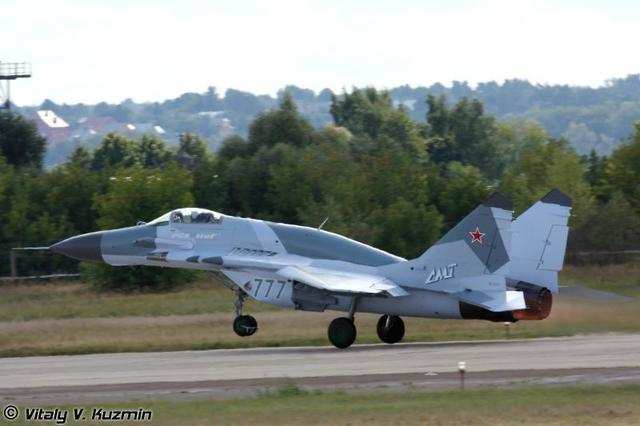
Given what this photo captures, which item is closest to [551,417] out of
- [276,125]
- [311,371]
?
[311,371]

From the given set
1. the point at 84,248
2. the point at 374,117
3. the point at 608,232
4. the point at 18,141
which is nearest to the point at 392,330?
the point at 84,248

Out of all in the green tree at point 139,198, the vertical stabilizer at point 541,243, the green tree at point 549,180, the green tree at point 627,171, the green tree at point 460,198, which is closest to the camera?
the vertical stabilizer at point 541,243

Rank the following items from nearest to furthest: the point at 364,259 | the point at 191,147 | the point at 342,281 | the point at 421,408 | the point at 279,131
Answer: the point at 421,408 → the point at 342,281 → the point at 364,259 → the point at 279,131 → the point at 191,147

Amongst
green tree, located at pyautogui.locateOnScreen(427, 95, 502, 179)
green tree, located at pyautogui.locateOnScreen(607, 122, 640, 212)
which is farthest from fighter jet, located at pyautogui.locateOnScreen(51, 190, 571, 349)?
green tree, located at pyautogui.locateOnScreen(427, 95, 502, 179)

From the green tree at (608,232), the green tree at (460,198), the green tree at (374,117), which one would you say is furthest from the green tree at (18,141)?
the green tree at (608,232)

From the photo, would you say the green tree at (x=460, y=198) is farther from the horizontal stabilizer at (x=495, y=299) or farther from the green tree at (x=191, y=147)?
the green tree at (x=191, y=147)

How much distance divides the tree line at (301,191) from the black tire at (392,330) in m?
17.9

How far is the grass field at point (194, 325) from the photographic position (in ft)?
88.3

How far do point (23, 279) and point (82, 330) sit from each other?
18.6 m

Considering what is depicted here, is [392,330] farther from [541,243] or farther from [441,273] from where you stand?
[541,243]

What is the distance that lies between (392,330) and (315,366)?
4494 millimetres

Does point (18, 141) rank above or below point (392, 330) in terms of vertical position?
above

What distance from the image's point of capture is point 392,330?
2642 centimetres

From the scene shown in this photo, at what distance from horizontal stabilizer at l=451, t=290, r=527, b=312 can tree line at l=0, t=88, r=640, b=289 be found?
20.0 m
